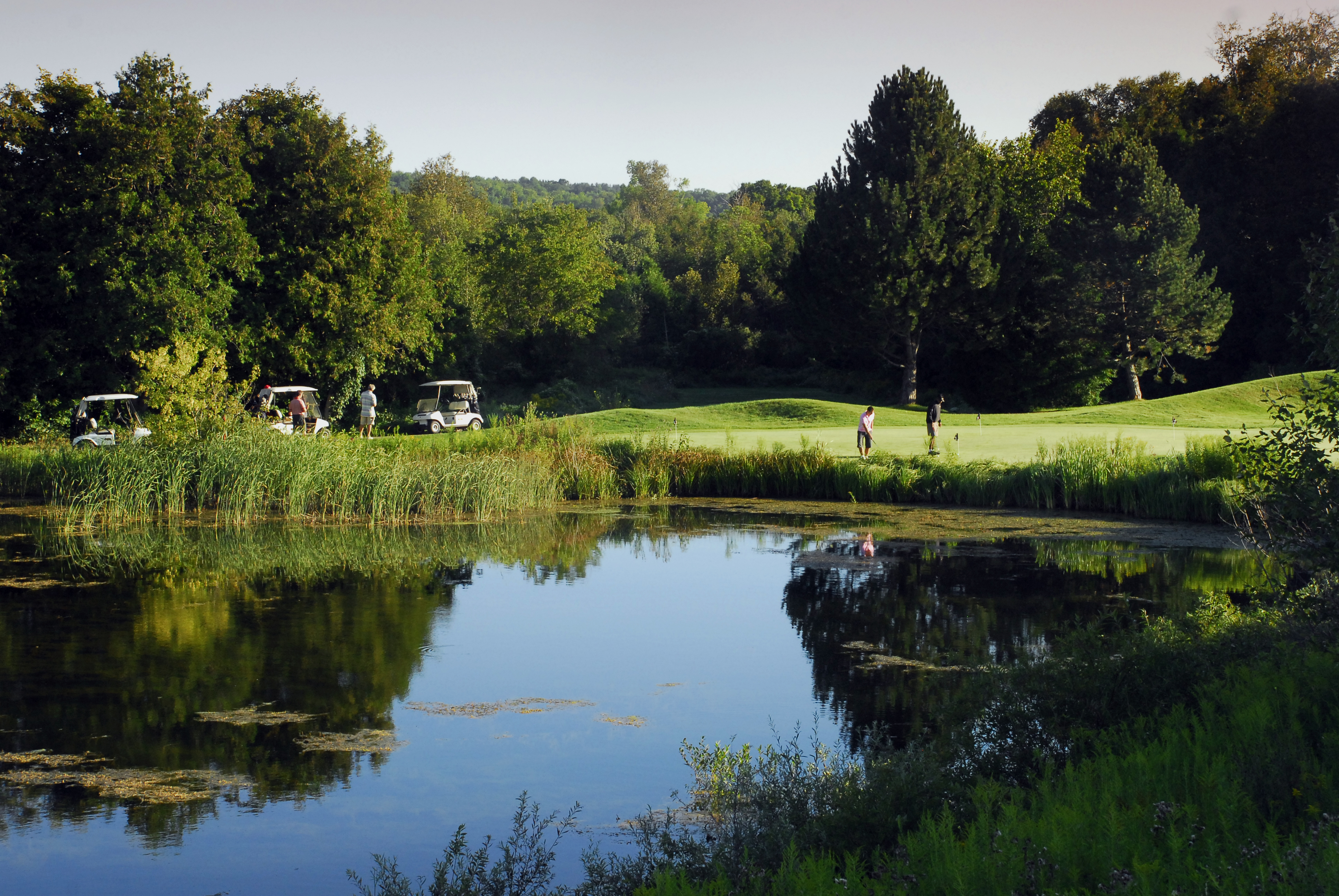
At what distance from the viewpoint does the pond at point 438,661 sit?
21.9 feet

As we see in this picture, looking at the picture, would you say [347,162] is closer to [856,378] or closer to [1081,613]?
[856,378]

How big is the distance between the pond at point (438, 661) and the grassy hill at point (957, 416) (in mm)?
15316

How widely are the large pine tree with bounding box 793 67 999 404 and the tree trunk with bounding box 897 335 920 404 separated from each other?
0.05m

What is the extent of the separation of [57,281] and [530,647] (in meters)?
24.7

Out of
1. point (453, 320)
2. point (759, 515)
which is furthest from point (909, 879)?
point (453, 320)

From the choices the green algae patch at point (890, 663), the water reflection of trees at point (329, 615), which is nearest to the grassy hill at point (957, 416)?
the water reflection of trees at point (329, 615)

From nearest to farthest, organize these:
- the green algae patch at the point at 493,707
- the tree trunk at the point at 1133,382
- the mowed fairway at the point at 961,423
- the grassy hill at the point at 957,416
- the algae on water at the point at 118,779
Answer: the algae on water at the point at 118,779 → the green algae patch at the point at 493,707 → the mowed fairway at the point at 961,423 → the grassy hill at the point at 957,416 → the tree trunk at the point at 1133,382

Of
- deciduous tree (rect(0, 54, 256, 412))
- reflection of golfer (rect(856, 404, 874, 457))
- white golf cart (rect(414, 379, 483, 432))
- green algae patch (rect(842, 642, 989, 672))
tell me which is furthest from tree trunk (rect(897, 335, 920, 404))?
green algae patch (rect(842, 642, 989, 672))

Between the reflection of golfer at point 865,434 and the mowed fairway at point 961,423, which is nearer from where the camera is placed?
the reflection of golfer at point 865,434

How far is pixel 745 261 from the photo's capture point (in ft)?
200

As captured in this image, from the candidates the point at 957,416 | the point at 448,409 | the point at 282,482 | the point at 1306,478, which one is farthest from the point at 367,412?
the point at 1306,478

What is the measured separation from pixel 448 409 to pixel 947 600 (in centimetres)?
2572

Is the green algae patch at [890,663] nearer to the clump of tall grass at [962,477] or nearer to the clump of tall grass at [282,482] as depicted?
the clump of tall grass at [962,477]

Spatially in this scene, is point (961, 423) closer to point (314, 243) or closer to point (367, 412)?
point (367, 412)
